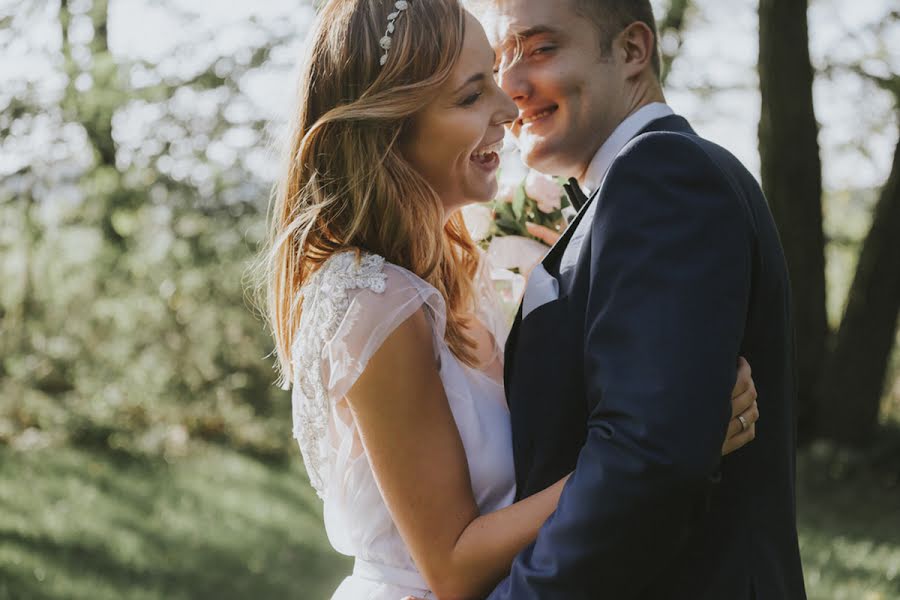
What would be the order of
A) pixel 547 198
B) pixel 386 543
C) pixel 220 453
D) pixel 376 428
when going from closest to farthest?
pixel 376 428
pixel 386 543
pixel 547 198
pixel 220 453

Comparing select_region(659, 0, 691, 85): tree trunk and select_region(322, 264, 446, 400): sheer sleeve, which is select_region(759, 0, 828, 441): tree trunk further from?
select_region(322, 264, 446, 400): sheer sleeve

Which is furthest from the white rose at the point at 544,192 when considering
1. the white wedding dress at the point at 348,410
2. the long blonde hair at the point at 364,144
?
the white wedding dress at the point at 348,410

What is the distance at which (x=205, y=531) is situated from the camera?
7.82m

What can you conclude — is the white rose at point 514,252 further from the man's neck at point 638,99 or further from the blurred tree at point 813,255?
the blurred tree at point 813,255

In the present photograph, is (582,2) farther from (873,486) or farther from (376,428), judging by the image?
(873,486)

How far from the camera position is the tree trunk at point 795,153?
30.0 ft

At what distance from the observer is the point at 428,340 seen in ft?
7.50

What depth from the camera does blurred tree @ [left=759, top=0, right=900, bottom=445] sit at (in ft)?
30.1

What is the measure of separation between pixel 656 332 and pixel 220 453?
9918mm

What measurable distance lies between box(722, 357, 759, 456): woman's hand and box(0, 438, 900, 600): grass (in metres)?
4.75

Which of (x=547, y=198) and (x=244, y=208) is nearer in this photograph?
(x=547, y=198)

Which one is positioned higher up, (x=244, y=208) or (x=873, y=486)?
(x=244, y=208)

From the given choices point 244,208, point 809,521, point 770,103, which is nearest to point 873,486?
point 809,521

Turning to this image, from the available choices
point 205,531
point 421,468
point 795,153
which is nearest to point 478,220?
point 421,468
